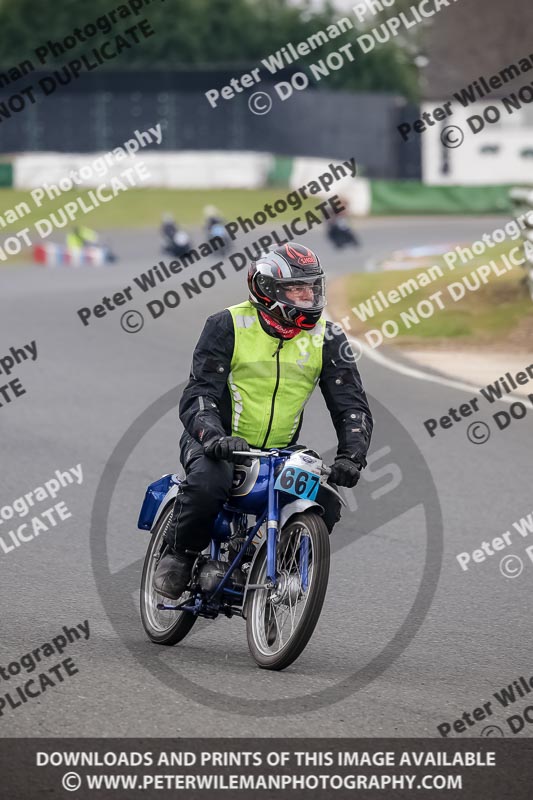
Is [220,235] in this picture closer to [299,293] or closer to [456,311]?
[456,311]

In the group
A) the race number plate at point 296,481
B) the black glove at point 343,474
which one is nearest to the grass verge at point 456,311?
the black glove at point 343,474

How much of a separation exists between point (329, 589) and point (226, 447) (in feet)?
6.38

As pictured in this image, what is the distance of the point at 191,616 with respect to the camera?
696 centimetres

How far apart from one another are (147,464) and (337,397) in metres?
4.73

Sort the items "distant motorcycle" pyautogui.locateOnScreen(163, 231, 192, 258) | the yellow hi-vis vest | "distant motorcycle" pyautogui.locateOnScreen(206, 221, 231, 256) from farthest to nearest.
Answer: "distant motorcycle" pyautogui.locateOnScreen(163, 231, 192, 258), "distant motorcycle" pyautogui.locateOnScreen(206, 221, 231, 256), the yellow hi-vis vest

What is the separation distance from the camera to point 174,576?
272 inches

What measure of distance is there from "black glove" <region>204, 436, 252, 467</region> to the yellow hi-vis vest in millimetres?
391

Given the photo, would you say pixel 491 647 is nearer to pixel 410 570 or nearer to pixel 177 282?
pixel 410 570

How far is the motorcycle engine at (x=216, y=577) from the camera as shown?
22.3 feet

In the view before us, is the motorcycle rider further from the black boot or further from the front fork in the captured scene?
the front fork

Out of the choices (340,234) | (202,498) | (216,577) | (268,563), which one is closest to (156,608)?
(216,577)

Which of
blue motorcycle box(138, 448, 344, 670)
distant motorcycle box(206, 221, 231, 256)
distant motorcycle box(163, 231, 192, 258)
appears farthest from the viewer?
distant motorcycle box(163, 231, 192, 258)

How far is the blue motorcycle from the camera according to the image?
6.38 m

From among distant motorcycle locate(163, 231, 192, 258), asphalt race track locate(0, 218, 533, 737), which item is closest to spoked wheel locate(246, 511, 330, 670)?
asphalt race track locate(0, 218, 533, 737)
